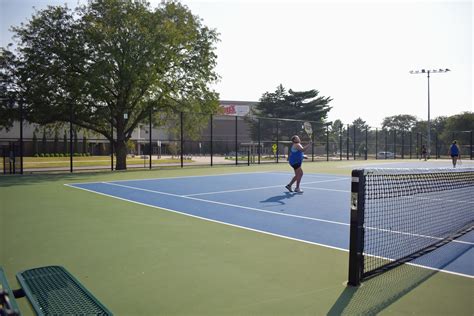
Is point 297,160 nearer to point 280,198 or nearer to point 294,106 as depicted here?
point 280,198

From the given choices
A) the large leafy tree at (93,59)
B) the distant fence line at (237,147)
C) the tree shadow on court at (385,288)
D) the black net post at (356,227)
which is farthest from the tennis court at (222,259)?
the distant fence line at (237,147)

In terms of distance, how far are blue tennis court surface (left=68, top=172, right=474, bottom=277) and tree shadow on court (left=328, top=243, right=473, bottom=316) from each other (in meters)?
0.06

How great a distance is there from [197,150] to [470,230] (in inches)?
1877

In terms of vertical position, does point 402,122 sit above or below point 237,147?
above

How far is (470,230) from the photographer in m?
6.48

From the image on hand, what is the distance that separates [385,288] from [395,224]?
2970 millimetres

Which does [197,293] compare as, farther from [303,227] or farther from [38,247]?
[303,227]

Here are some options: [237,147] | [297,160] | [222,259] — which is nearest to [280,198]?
[297,160]

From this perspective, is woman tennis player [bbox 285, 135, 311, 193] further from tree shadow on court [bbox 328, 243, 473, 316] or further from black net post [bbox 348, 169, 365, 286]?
black net post [bbox 348, 169, 365, 286]

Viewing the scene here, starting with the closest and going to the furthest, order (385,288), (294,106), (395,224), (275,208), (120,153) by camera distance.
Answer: (385,288)
(395,224)
(275,208)
(120,153)
(294,106)

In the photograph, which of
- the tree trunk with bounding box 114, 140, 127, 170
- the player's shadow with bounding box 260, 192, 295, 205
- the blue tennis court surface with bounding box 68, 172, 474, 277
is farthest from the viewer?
the tree trunk with bounding box 114, 140, 127, 170

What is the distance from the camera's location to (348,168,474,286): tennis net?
3.97 meters

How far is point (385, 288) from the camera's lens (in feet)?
12.8

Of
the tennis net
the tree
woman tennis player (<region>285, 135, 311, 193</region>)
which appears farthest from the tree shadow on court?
the tree
